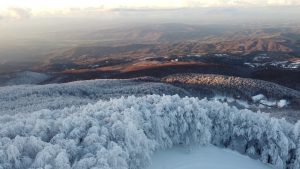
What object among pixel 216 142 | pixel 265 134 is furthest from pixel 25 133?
pixel 265 134

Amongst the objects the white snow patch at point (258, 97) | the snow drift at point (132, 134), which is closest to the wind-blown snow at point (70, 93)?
the white snow patch at point (258, 97)

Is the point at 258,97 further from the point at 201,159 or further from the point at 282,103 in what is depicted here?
the point at 201,159

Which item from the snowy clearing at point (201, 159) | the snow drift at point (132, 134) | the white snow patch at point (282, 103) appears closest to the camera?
the snow drift at point (132, 134)

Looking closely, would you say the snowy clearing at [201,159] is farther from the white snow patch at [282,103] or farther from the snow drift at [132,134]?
the white snow patch at [282,103]

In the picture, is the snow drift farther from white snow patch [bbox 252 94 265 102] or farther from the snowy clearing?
white snow patch [bbox 252 94 265 102]

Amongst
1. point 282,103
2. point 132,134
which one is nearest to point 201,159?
point 132,134

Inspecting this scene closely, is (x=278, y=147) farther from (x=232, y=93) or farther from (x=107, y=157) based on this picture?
(x=232, y=93)

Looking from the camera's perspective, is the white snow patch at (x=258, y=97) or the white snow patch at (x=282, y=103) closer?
the white snow patch at (x=282, y=103)
